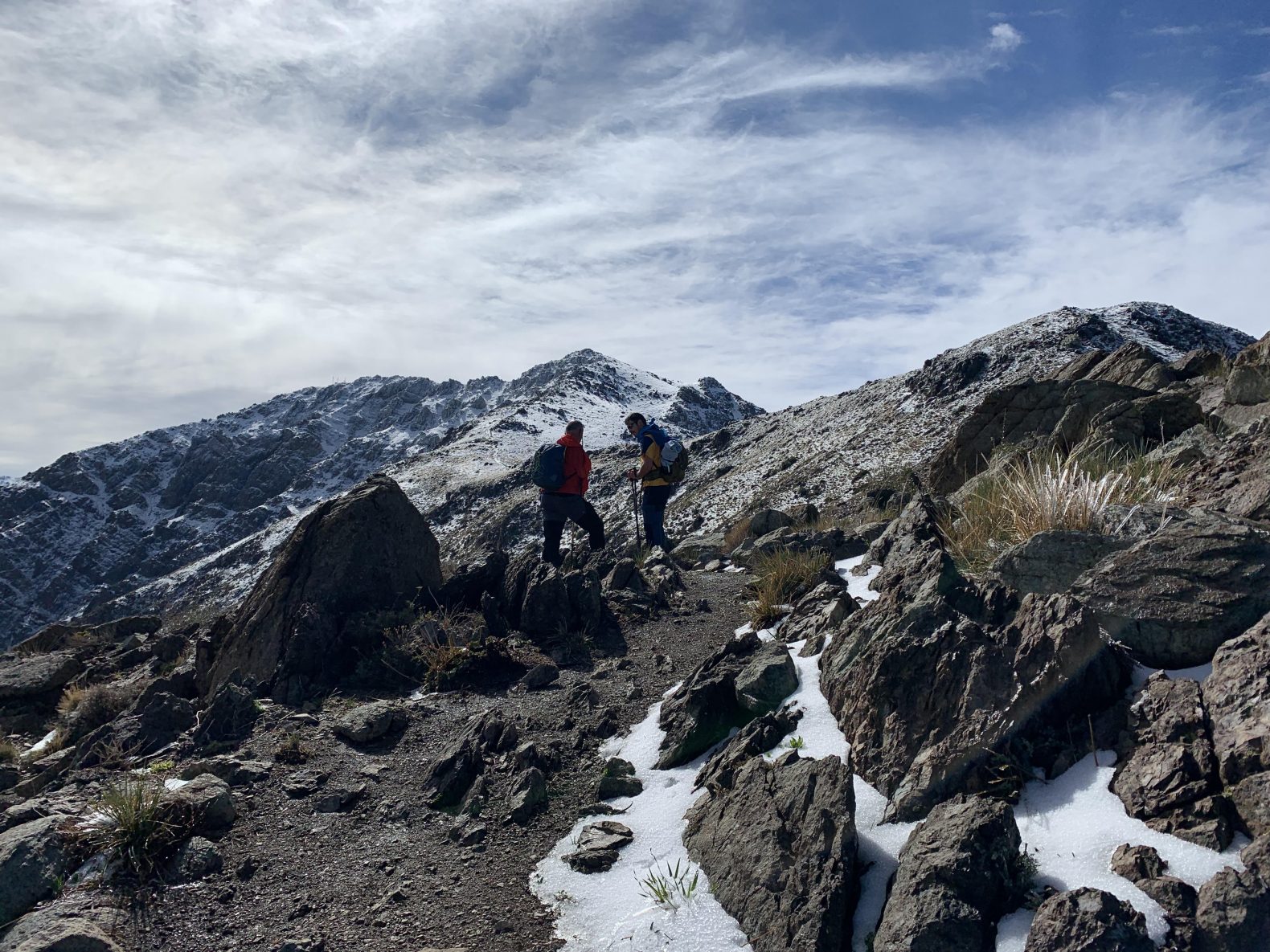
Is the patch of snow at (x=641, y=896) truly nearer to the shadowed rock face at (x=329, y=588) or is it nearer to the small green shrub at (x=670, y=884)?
the small green shrub at (x=670, y=884)

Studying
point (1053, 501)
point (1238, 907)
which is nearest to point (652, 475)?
point (1053, 501)

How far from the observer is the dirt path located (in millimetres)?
4066

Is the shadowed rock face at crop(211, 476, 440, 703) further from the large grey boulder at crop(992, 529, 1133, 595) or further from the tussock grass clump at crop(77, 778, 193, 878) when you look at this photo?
the large grey boulder at crop(992, 529, 1133, 595)

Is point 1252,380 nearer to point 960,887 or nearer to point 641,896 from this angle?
point 960,887

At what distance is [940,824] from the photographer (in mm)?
3398

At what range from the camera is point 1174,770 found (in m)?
3.21

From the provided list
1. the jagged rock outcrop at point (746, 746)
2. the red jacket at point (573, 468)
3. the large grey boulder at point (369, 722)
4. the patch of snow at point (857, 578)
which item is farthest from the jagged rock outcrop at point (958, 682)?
the red jacket at point (573, 468)

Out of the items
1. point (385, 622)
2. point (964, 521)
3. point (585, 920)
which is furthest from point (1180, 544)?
point (385, 622)

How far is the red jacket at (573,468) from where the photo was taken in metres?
11.1

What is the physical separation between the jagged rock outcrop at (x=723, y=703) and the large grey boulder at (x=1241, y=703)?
8.66 feet

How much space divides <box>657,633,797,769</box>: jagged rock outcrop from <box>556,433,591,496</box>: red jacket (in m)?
5.51

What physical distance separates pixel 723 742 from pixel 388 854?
2.31 metres

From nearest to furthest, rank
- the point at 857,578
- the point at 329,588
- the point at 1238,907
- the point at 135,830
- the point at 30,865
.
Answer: the point at 1238,907 < the point at 30,865 < the point at 135,830 < the point at 857,578 < the point at 329,588

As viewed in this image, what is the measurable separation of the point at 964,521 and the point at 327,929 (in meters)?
5.83
